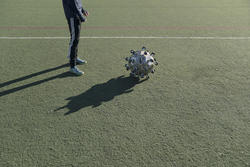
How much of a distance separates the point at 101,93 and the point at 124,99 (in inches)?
22.0

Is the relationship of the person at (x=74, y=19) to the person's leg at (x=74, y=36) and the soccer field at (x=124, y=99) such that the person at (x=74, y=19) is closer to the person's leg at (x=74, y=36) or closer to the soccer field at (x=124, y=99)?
the person's leg at (x=74, y=36)

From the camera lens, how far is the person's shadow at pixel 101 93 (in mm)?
4613

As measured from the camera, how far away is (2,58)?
654 cm

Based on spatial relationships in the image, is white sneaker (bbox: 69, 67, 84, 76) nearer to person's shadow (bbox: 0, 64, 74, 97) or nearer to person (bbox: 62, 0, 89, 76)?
person (bbox: 62, 0, 89, 76)

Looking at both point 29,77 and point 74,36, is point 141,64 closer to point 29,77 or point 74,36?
point 74,36

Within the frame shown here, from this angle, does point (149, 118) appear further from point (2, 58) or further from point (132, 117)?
point (2, 58)

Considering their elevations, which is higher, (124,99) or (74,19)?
(74,19)

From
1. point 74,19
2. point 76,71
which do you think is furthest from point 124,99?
point 74,19

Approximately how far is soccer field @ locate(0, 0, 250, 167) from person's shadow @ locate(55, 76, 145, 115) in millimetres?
22

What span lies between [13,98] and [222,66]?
→ 516cm

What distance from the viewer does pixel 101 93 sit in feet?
16.4

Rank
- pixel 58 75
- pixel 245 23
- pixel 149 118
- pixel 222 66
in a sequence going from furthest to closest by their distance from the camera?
pixel 245 23 < pixel 222 66 < pixel 58 75 < pixel 149 118

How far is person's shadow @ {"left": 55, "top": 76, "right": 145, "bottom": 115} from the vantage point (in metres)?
4.61

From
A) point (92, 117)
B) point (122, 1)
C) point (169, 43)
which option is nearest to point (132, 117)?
point (92, 117)
